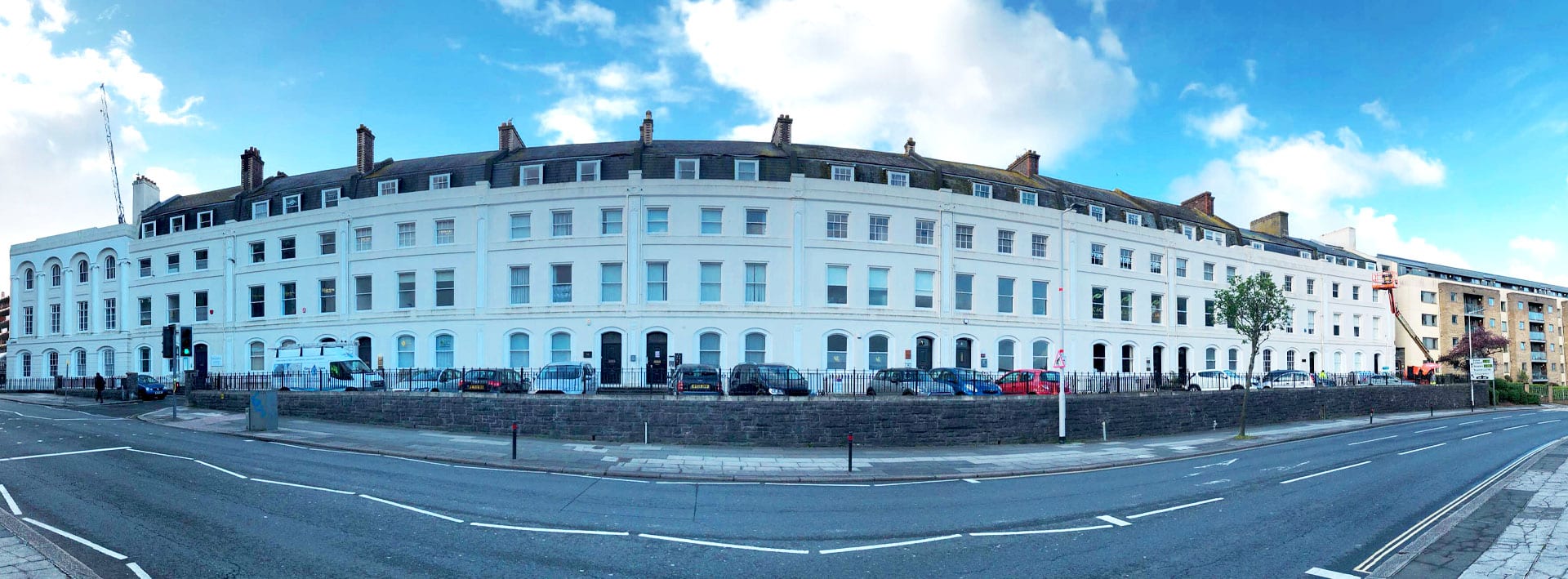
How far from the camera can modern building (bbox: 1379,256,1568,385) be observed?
64875mm

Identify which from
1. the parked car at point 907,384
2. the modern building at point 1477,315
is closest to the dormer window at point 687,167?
the parked car at point 907,384

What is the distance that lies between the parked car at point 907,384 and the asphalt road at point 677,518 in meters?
7.62

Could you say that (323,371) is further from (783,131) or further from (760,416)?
(783,131)

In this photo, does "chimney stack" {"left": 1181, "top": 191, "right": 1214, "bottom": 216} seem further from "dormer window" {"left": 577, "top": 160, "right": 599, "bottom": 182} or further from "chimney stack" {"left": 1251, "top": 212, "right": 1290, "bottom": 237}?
"dormer window" {"left": 577, "top": 160, "right": 599, "bottom": 182}

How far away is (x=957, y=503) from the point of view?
13250mm

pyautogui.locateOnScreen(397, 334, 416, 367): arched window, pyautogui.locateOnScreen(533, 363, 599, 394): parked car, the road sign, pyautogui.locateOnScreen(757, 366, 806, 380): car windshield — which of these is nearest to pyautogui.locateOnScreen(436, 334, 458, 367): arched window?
pyautogui.locateOnScreen(397, 334, 416, 367): arched window

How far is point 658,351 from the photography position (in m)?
33.2

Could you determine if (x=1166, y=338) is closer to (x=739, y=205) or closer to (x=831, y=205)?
(x=831, y=205)

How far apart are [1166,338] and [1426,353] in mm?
37309

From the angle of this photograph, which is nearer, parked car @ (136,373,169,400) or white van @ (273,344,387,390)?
white van @ (273,344,387,390)

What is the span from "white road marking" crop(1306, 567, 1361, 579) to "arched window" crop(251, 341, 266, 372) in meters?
48.2

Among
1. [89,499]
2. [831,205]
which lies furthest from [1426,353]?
[89,499]

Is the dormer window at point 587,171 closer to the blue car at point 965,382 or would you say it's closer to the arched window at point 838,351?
the arched window at point 838,351

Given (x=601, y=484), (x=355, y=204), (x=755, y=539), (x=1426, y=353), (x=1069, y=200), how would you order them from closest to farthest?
(x=755, y=539)
(x=601, y=484)
(x=355, y=204)
(x=1069, y=200)
(x=1426, y=353)
